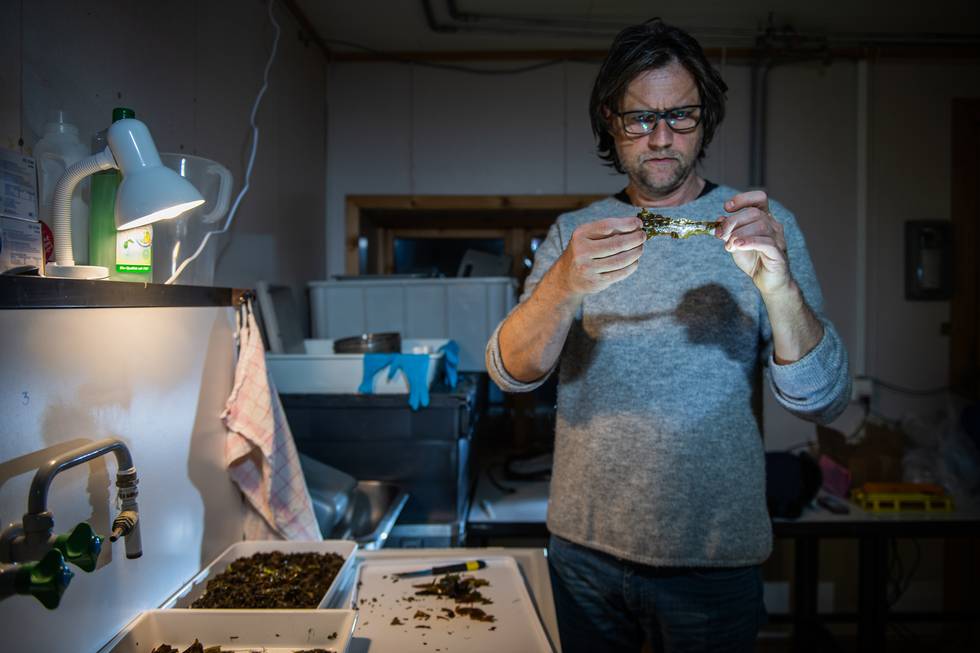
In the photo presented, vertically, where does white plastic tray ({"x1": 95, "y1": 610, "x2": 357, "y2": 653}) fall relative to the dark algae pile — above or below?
above

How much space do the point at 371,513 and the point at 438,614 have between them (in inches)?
25.1

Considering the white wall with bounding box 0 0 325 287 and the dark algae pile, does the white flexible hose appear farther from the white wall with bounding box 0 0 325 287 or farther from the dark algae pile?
the dark algae pile

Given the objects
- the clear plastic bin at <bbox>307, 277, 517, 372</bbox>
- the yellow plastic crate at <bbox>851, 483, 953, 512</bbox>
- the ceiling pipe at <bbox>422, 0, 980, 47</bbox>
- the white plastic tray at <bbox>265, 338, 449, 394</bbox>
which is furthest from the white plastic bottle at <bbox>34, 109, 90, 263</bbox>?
the yellow plastic crate at <bbox>851, 483, 953, 512</bbox>

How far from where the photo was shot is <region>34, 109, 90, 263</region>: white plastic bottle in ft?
2.81

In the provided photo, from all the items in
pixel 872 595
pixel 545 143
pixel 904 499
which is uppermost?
pixel 545 143

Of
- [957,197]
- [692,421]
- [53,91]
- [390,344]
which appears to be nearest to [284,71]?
[390,344]

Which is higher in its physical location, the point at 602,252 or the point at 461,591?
the point at 602,252

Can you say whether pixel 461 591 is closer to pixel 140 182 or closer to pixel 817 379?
pixel 817 379

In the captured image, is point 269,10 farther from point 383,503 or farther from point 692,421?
point 692,421

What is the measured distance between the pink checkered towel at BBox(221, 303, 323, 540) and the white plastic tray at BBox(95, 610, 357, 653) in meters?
0.40

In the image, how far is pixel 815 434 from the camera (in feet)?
9.92

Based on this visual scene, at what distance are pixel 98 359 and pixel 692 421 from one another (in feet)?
3.31

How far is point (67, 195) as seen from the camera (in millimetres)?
820

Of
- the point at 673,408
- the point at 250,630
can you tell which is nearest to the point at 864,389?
the point at 673,408
